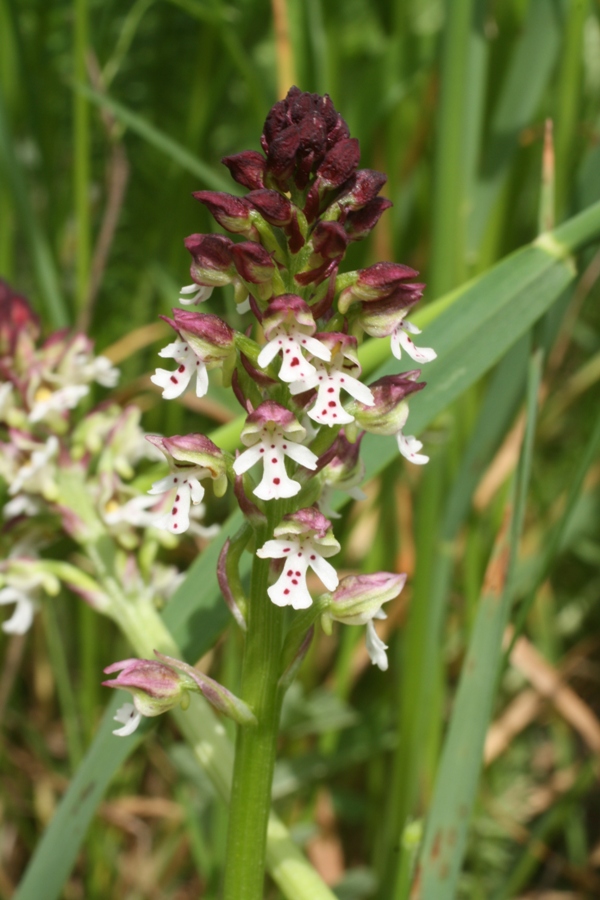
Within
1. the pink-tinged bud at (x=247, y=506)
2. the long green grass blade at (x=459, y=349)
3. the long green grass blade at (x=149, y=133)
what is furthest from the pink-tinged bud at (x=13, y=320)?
the pink-tinged bud at (x=247, y=506)

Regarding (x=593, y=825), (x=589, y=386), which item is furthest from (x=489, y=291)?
(x=593, y=825)

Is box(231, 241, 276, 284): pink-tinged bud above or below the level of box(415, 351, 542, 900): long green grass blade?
above

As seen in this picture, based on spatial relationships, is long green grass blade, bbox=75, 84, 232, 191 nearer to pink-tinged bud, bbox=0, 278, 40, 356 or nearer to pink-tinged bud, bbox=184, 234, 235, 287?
pink-tinged bud, bbox=0, 278, 40, 356

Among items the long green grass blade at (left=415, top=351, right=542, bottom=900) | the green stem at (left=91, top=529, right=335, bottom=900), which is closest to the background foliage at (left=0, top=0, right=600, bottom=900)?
the long green grass blade at (left=415, top=351, right=542, bottom=900)

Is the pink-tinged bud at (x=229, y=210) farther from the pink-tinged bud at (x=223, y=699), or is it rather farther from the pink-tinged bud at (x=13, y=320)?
the pink-tinged bud at (x=13, y=320)

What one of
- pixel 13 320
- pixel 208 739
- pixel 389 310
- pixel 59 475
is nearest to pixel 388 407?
pixel 389 310

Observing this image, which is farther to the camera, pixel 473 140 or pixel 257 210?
pixel 473 140

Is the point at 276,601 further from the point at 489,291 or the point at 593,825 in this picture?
the point at 593,825
